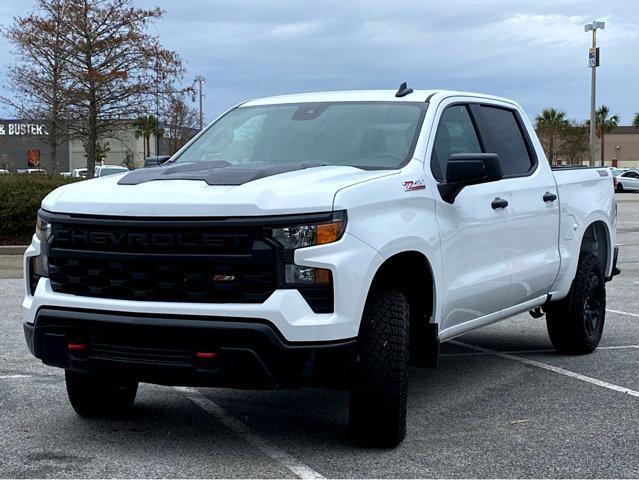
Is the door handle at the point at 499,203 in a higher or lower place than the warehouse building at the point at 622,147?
lower

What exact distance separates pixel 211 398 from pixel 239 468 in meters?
1.63

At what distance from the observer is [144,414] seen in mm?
5922

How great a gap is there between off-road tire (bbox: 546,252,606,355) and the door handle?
1.57 metres

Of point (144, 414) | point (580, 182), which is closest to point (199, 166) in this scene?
point (144, 414)

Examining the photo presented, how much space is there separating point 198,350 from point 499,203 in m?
2.52

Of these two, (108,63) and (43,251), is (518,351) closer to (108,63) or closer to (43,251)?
(43,251)

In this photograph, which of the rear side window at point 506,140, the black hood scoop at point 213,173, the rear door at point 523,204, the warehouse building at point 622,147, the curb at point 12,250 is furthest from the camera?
the warehouse building at point 622,147

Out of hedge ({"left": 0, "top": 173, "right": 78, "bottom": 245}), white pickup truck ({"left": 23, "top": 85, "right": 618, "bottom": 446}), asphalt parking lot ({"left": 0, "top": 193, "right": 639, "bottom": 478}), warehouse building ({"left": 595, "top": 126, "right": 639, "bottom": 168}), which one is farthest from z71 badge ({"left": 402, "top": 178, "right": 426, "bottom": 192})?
warehouse building ({"left": 595, "top": 126, "right": 639, "bottom": 168})

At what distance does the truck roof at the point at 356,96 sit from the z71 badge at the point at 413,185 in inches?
36.6

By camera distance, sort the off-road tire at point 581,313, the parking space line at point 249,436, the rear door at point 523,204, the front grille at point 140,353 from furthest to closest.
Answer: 1. the off-road tire at point 581,313
2. the rear door at point 523,204
3. the parking space line at point 249,436
4. the front grille at point 140,353

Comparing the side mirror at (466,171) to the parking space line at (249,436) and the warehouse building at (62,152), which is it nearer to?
the parking space line at (249,436)

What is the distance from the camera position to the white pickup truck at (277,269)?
4559 mm

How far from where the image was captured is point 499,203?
20.6 ft

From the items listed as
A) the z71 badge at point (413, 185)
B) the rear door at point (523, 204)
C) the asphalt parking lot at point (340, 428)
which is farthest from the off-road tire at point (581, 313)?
the z71 badge at point (413, 185)
